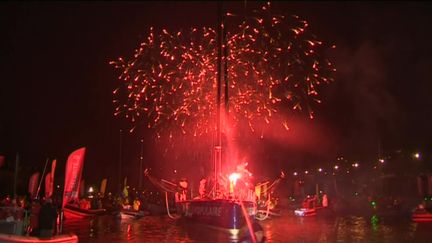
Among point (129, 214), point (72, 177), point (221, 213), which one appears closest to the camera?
point (72, 177)

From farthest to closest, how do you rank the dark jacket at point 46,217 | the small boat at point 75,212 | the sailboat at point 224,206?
the small boat at point 75,212, the sailboat at point 224,206, the dark jacket at point 46,217

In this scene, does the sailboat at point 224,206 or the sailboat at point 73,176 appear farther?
the sailboat at point 224,206

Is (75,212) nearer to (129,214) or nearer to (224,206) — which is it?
(129,214)

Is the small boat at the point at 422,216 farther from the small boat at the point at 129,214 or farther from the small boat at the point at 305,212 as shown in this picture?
the small boat at the point at 129,214

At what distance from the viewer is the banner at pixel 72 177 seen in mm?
17844

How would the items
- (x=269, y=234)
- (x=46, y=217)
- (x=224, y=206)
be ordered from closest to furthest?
(x=46, y=217) → (x=224, y=206) → (x=269, y=234)

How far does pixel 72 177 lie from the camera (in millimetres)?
17891

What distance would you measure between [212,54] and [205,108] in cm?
327

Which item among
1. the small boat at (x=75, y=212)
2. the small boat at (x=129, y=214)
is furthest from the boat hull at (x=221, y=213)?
the small boat at (x=75, y=212)

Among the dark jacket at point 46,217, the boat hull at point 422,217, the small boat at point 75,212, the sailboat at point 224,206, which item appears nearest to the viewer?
the dark jacket at point 46,217

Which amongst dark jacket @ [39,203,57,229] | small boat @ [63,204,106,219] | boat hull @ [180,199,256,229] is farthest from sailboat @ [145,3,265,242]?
small boat @ [63,204,106,219]

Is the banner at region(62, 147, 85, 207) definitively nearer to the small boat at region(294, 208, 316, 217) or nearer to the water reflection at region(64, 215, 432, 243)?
the water reflection at region(64, 215, 432, 243)

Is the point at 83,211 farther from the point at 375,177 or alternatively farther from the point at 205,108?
the point at 375,177

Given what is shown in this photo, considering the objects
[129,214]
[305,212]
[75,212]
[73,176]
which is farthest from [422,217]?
[73,176]
